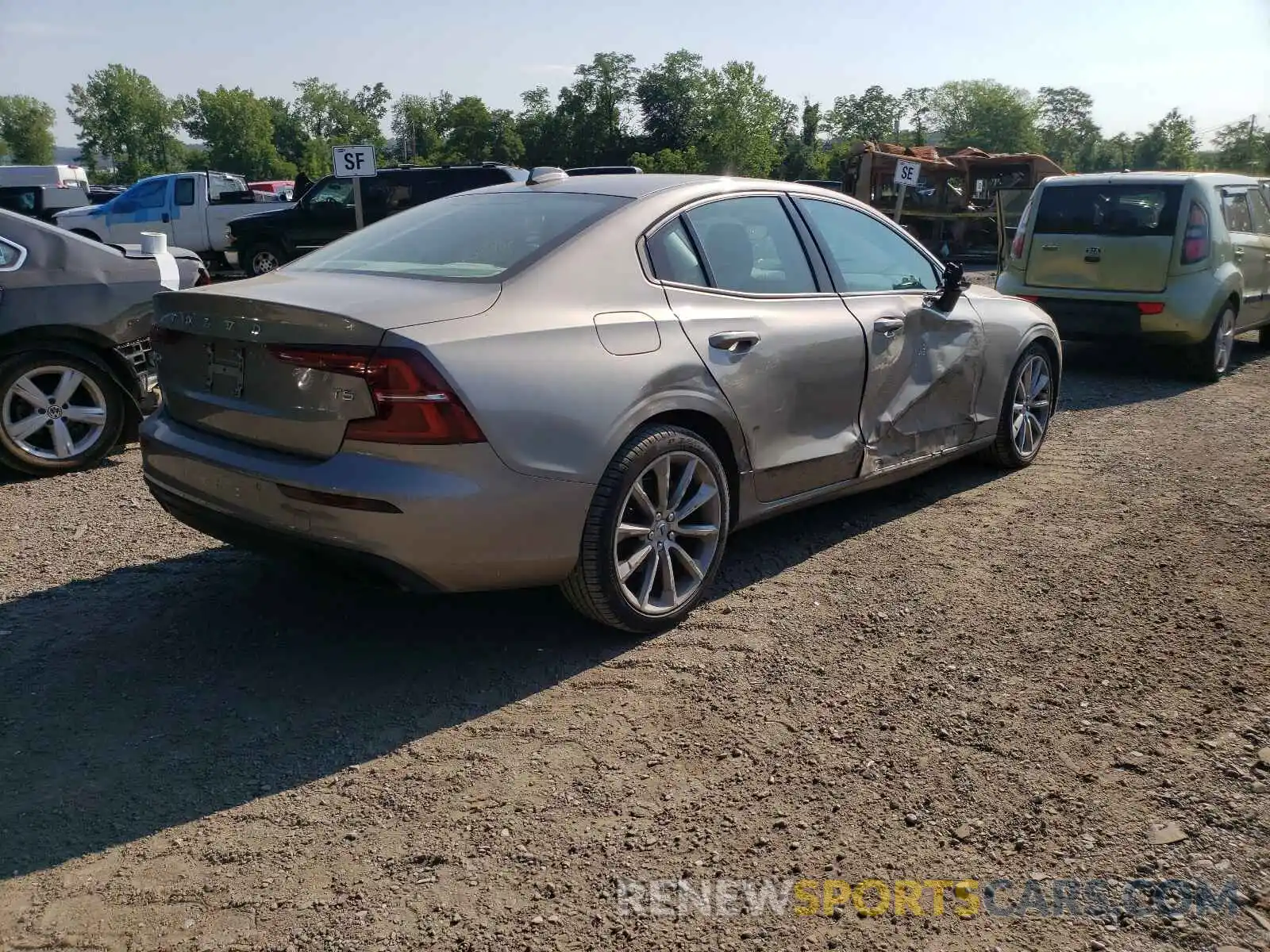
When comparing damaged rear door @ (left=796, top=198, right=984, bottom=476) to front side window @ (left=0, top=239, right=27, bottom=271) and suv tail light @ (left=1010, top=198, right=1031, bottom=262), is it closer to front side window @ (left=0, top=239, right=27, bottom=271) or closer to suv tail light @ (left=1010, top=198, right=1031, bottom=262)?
front side window @ (left=0, top=239, right=27, bottom=271)

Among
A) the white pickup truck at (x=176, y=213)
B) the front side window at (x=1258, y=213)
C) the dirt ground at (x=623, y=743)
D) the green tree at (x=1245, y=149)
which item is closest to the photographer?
the dirt ground at (x=623, y=743)

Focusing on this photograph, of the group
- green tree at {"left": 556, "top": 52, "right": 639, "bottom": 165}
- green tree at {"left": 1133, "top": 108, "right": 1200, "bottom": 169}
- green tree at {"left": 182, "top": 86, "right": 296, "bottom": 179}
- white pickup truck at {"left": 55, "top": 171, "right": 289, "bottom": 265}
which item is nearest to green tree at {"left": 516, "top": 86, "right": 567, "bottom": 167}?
green tree at {"left": 556, "top": 52, "right": 639, "bottom": 165}

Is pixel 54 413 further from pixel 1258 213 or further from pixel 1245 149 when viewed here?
pixel 1245 149

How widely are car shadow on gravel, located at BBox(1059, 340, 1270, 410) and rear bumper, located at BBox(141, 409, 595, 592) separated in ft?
19.4

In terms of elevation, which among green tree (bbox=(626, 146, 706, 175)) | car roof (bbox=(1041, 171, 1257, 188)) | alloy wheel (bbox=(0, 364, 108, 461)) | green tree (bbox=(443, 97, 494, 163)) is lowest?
alloy wheel (bbox=(0, 364, 108, 461))

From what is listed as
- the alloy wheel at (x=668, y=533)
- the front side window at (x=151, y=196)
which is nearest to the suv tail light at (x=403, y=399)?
the alloy wheel at (x=668, y=533)

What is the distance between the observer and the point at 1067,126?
14075 centimetres

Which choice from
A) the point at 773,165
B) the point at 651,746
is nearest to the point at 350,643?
the point at 651,746

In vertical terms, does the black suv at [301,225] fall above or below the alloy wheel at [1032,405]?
above

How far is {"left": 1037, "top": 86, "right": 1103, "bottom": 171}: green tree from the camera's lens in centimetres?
12681

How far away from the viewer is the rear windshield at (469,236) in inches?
149

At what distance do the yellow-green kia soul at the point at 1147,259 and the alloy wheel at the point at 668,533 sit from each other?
21.5ft

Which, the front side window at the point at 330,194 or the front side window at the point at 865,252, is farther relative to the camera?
the front side window at the point at 330,194

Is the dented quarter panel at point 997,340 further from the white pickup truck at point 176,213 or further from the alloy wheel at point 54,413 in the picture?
the white pickup truck at point 176,213
